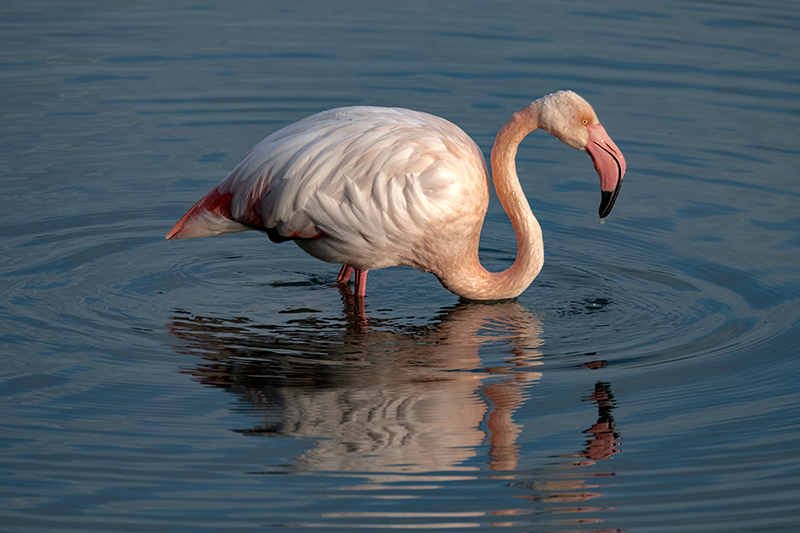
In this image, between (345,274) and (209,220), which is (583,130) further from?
(209,220)

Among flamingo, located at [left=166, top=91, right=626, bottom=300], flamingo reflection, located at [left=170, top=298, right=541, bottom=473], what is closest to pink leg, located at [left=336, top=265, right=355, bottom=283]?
flamingo, located at [left=166, top=91, right=626, bottom=300]

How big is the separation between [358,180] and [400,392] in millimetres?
1306

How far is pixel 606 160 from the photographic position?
6.31 meters

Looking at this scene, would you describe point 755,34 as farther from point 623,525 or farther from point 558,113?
point 623,525

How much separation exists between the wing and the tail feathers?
3 cm

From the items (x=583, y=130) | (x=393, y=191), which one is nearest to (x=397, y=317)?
(x=393, y=191)

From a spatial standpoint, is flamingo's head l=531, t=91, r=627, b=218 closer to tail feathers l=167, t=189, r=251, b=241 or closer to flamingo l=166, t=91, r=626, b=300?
flamingo l=166, t=91, r=626, b=300

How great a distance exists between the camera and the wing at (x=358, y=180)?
591 cm

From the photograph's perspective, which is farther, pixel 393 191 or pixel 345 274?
pixel 345 274

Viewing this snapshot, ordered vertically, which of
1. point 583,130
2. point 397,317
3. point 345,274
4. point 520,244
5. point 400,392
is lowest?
point 400,392

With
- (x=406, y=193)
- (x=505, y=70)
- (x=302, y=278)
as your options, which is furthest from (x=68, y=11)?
(x=406, y=193)

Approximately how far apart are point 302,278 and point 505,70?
4681mm

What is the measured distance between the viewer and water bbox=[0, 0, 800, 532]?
174 inches

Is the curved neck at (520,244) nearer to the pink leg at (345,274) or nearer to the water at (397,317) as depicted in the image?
the water at (397,317)
